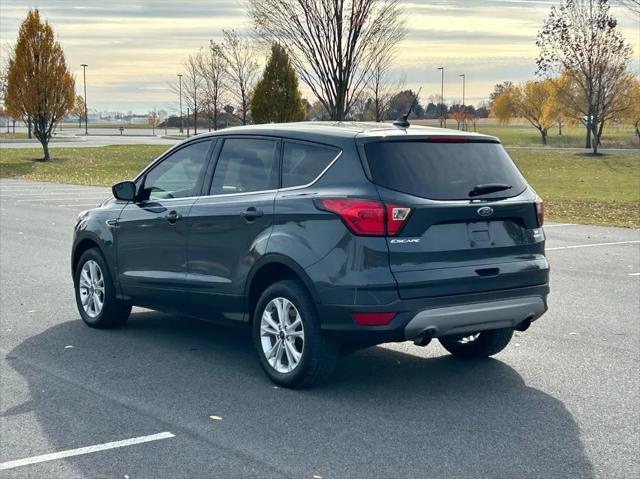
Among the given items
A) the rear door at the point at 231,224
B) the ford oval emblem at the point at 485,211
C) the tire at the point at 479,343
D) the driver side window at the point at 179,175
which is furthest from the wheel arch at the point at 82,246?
the ford oval emblem at the point at 485,211

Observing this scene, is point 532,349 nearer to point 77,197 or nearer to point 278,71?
point 77,197

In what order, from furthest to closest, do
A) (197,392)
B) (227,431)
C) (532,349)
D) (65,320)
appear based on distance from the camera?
(65,320) < (532,349) < (197,392) < (227,431)

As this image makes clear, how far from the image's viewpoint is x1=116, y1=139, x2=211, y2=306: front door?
7.15 metres

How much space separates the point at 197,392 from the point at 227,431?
35.0 inches

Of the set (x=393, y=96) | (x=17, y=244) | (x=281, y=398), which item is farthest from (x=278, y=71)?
(x=281, y=398)

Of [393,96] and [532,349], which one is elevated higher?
[393,96]

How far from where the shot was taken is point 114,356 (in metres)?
7.15

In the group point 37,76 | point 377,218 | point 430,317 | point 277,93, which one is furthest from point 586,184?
point 377,218

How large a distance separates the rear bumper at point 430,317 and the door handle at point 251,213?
2.91 feet

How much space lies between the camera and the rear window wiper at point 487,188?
603 cm

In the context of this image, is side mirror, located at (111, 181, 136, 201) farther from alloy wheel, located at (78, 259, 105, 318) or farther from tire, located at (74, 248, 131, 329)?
alloy wheel, located at (78, 259, 105, 318)

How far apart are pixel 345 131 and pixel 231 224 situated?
3.56 feet

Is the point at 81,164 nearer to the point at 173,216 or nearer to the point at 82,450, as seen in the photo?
the point at 173,216

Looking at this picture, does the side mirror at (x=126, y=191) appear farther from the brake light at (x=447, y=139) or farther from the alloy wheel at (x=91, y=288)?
the brake light at (x=447, y=139)
